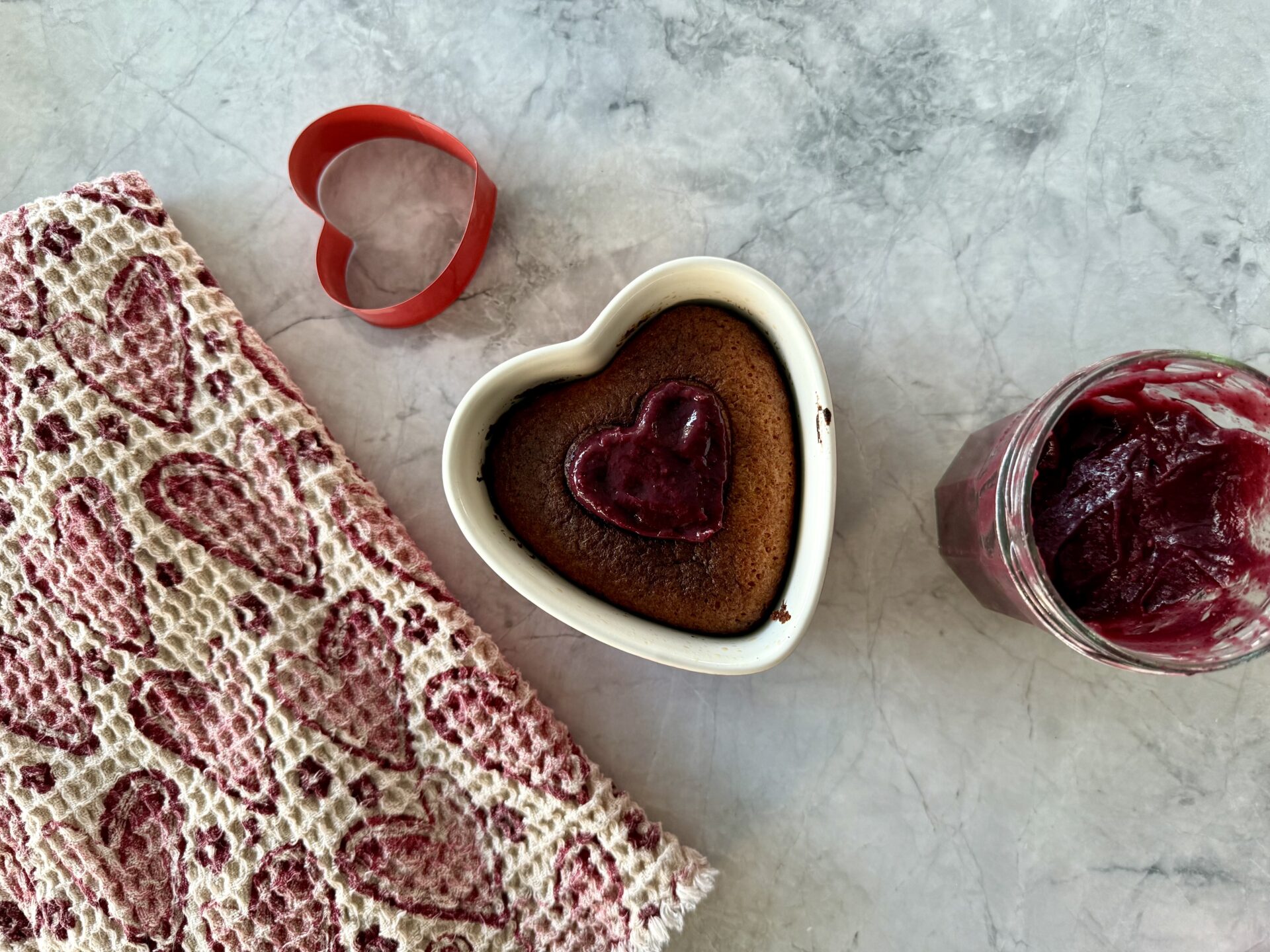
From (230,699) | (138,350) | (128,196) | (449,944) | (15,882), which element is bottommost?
(15,882)

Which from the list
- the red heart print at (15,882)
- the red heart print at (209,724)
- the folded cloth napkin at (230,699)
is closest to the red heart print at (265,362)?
the folded cloth napkin at (230,699)

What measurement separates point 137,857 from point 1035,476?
114cm

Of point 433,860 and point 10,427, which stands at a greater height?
point 10,427

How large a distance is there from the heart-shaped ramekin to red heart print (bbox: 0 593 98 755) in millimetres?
561

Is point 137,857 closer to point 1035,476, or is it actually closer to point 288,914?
point 288,914

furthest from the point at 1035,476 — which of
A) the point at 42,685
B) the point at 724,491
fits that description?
the point at 42,685

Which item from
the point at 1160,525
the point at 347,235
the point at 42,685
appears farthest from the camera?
the point at 347,235

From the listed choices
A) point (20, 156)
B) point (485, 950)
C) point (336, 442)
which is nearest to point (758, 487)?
point (336, 442)

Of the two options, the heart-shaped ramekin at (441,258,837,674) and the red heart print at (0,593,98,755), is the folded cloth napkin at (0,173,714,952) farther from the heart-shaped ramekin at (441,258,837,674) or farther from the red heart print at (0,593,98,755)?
the heart-shaped ramekin at (441,258,837,674)

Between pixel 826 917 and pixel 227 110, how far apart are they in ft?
4.45

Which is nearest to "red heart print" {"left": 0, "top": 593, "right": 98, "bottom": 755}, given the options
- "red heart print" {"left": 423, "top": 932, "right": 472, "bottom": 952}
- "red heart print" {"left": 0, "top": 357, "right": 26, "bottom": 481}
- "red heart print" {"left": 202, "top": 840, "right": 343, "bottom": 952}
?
"red heart print" {"left": 0, "top": 357, "right": 26, "bottom": 481}

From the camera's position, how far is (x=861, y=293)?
1.09 meters

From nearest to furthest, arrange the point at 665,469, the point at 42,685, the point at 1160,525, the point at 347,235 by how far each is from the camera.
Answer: the point at 1160,525 → the point at 665,469 → the point at 42,685 → the point at 347,235

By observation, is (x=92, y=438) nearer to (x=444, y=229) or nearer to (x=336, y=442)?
(x=336, y=442)
